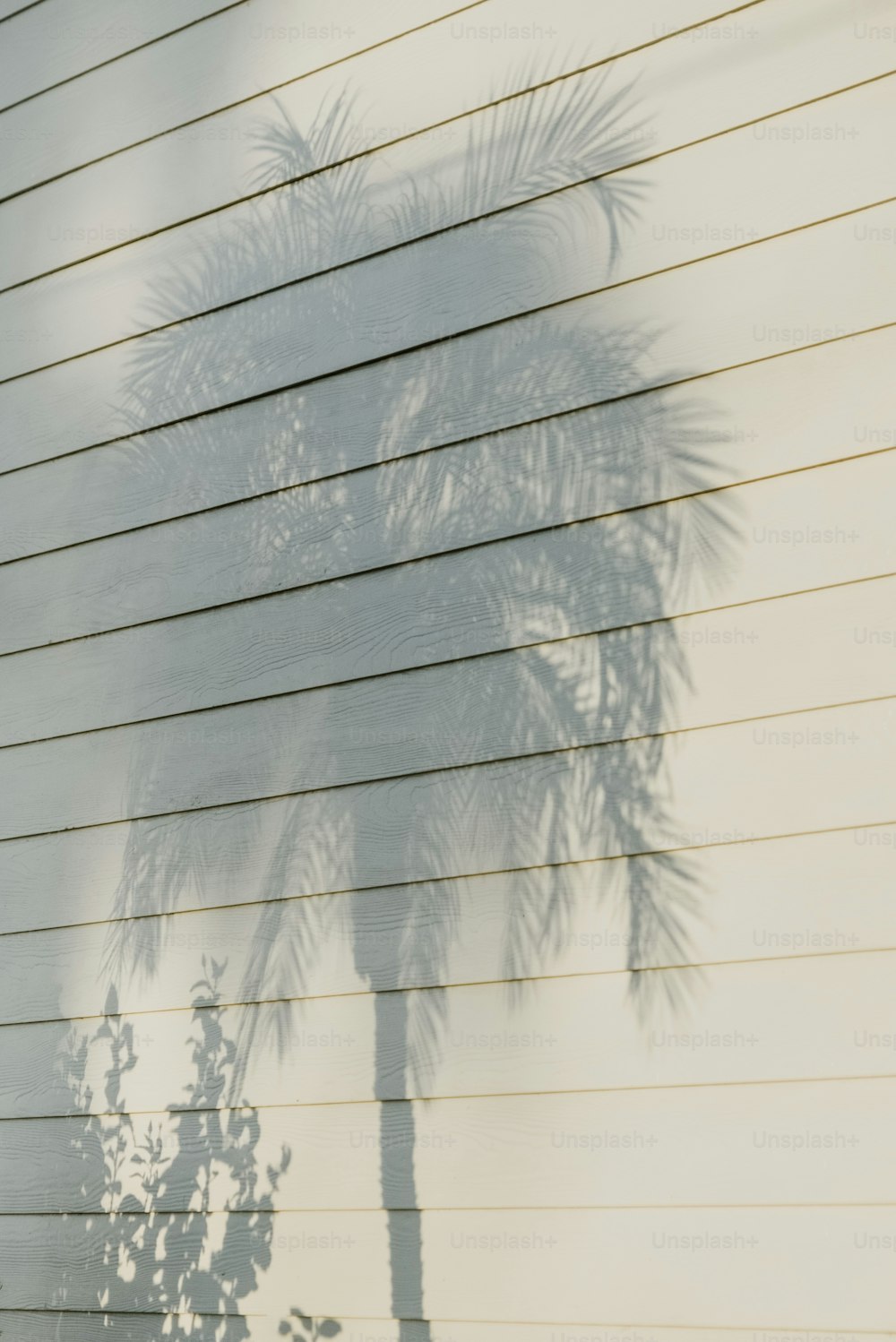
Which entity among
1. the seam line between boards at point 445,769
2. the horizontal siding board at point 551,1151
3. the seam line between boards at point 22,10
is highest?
the seam line between boards at point 22,10

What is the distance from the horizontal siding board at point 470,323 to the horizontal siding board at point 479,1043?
1.04 m

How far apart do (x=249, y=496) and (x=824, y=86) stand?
4.25 feet

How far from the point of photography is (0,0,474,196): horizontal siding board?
8.23 ft

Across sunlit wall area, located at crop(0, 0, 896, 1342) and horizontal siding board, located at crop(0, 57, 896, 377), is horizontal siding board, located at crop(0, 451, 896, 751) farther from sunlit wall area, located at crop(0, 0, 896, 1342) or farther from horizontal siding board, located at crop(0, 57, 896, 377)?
horizontal siding board, located at crop(0, 57, 896, 377)

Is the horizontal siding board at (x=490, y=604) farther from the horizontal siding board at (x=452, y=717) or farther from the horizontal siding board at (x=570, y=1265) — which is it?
the horizontal siding board at (x=570, y=1265)

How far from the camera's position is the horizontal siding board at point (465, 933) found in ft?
6.17

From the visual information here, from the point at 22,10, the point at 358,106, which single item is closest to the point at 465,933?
the point at 358,106

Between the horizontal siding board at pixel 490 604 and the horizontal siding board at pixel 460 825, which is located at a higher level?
the horizontal siding board at pixel 490 604

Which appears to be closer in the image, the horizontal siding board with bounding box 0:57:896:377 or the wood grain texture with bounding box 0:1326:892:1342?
the wood grain texture with bounding box 0:1326:892:1342

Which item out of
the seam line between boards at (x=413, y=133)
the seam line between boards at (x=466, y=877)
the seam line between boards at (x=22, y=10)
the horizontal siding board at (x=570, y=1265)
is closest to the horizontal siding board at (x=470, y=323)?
the seam line between boards at (x=413, y=133)

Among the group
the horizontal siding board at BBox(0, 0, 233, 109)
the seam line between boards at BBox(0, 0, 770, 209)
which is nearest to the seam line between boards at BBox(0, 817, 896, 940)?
the seam line between boards at BBox(0, 0, 770, 209)

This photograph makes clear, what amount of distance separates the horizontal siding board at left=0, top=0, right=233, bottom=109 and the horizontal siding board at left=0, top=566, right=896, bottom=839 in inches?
59.1

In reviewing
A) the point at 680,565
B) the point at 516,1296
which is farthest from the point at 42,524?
the point at 516,1296

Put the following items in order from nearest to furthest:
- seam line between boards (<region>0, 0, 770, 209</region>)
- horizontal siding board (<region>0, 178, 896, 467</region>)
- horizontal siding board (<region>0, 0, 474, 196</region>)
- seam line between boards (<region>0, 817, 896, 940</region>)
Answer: seam line between boards (<region>0, 817, 896, 940</region>), horizontal siding board (<region>0, 178, 896, 467</region>), seam line between boards (<region>0, 0, 770, 209</region>), horizontal siding board (<region>0, 0, 474, 196</region>)
